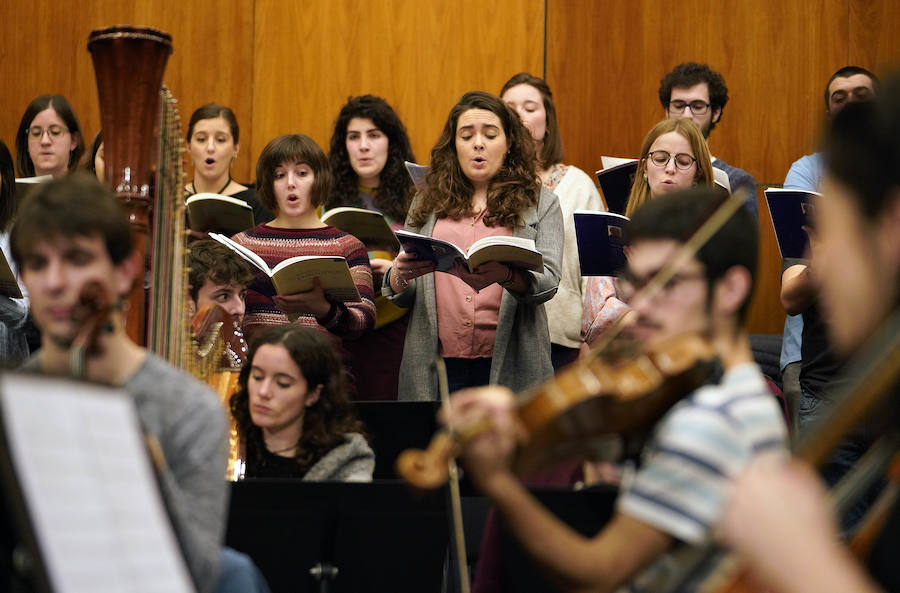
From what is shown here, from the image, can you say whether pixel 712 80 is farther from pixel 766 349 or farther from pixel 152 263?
pixel 152 263

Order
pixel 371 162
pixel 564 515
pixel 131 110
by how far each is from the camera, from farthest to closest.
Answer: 1. pixel 371 162
2. pixel 131 110
3. pixel 564 515

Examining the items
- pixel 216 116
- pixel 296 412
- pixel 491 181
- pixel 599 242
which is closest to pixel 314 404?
pixel 296 412

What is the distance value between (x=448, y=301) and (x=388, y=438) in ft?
2.10

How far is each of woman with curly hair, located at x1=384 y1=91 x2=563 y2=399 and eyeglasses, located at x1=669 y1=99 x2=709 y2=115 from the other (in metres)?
0.88

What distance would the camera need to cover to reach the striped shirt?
4.19ft

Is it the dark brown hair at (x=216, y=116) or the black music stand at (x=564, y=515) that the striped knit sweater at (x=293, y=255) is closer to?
the dark brown hair at (x=216, y=116)

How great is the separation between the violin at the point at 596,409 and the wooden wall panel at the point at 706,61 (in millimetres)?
4202

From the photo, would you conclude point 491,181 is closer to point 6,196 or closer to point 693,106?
point 693,106

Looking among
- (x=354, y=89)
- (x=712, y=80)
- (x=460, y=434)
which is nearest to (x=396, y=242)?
(x=712, y=80)

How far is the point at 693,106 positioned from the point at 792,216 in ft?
4.54

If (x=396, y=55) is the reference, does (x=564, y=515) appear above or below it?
below

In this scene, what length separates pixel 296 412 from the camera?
10.1ft

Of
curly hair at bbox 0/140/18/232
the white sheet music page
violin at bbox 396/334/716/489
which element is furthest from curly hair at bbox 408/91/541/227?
the white sheet music page

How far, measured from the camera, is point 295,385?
3.09 meters
